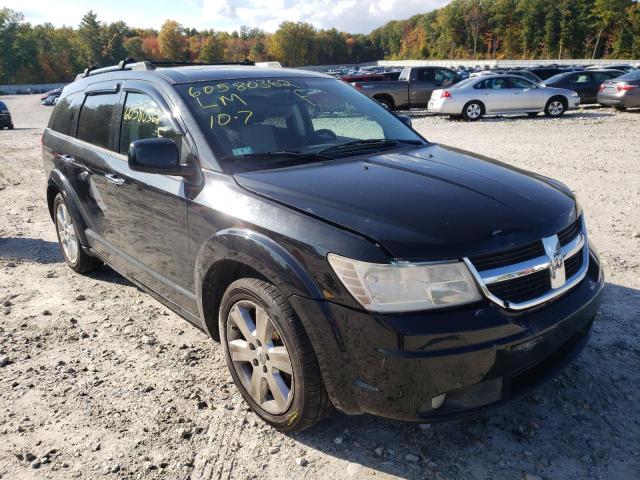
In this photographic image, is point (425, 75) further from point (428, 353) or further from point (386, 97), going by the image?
point (428, 353)

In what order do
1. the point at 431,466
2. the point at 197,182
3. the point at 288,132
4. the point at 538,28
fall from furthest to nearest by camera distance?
the point at 538,28
the point at 288,132
the point at 197,182
the point at 431,466

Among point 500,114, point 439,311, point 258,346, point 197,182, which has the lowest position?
point 500,114

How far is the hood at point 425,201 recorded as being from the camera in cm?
216

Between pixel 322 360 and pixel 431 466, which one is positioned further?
pixel 431 466

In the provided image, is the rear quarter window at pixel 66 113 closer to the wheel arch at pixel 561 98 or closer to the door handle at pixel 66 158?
the door handle at pixel 66 158

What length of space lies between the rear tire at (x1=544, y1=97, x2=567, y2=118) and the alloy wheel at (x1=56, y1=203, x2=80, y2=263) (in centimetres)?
1640

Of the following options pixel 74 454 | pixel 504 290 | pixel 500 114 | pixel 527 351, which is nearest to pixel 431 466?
pixel 527 351

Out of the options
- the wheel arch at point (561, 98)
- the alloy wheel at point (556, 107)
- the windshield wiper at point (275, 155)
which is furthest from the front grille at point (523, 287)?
the alloy wheel at point (556, 107)

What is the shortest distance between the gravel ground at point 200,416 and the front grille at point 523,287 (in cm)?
81

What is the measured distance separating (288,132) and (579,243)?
1.78 meters

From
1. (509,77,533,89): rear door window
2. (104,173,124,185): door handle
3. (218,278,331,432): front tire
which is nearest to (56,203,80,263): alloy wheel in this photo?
(104,173,124,185): door handle

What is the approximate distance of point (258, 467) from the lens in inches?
97.1

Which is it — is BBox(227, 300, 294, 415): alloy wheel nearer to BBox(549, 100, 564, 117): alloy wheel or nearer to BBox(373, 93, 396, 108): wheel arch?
BBox(549, 100, 564, 117): alloy wheel

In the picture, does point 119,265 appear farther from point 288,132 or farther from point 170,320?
point 288,132
